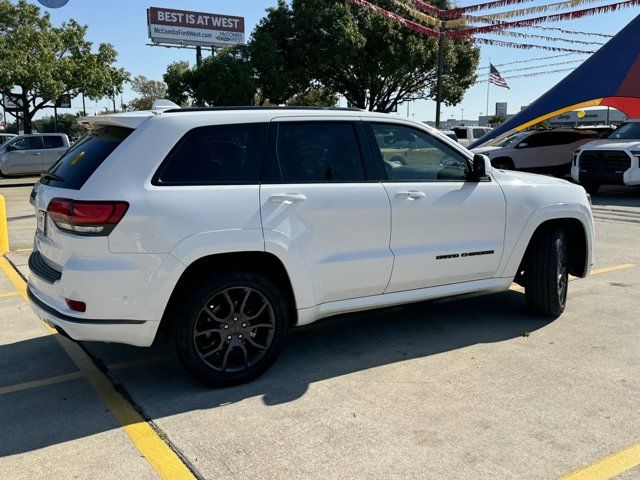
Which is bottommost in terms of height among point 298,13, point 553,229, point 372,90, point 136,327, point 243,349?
point 243,349

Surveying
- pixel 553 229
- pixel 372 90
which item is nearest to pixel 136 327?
pixel 553 229

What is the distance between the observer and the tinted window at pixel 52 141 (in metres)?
21.8

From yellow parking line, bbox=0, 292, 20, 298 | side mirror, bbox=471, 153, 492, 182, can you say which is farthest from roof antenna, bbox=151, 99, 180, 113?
yellow parking line, bbox=0, 292, 20, 298

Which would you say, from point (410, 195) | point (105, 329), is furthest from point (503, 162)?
point (105, 329)

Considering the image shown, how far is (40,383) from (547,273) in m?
4.05

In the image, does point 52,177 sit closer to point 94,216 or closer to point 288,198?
point 94,216

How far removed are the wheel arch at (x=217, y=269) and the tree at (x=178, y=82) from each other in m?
33.3

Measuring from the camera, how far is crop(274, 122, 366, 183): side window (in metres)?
4.04

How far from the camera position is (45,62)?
3341 cm

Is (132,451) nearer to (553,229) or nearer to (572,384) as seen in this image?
(572,384)

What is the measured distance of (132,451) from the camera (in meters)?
3.17

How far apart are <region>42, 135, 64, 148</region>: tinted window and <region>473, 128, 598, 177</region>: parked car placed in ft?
49.4

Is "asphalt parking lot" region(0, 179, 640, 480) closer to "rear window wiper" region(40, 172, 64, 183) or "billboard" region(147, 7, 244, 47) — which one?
"rear window wiper" region(40, 172, 64, 183)

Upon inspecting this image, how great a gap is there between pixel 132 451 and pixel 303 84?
33.0 meters
